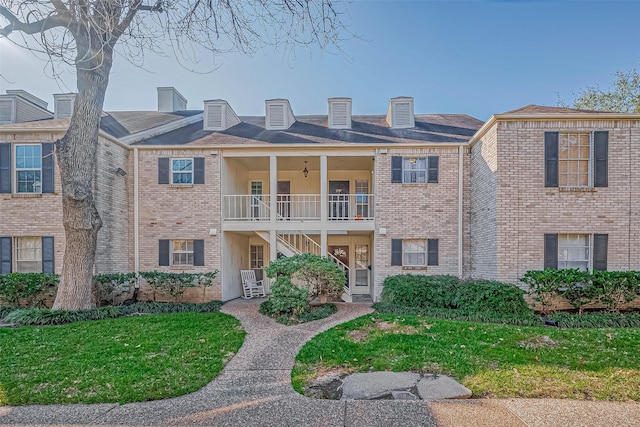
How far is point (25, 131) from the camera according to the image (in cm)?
983

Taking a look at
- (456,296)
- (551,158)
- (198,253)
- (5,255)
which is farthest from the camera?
(198,253)

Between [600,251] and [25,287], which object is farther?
[25,287]

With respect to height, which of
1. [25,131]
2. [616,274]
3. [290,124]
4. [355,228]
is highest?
[290,124]

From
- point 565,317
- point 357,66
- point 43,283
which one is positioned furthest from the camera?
point 43,283

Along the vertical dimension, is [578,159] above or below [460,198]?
above

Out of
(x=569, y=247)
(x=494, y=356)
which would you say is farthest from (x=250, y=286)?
(x=569, y=247)

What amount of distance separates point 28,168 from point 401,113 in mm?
12646

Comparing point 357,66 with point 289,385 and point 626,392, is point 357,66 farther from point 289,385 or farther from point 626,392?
point 626,392

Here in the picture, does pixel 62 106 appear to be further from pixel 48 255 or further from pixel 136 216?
pixel 48 255

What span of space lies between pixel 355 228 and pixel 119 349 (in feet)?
24.8

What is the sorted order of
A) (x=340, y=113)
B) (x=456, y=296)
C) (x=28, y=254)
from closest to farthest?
(x=456, y=296) → (x=28, y=254) → (x=340, y=113)

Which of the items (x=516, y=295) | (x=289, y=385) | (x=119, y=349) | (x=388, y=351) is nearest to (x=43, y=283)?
(x=119, y=349)

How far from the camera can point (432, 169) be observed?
11312mm

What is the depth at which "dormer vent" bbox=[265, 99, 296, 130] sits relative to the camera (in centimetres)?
1369
